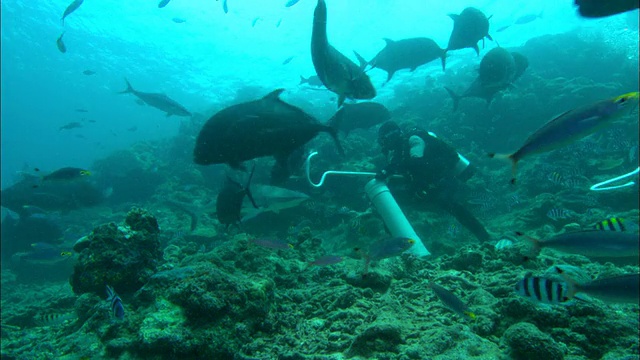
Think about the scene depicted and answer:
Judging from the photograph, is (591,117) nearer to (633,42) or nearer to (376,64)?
(376,64)

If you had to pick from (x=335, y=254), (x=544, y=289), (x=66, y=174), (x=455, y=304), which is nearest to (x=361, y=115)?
(x=335, y=254)

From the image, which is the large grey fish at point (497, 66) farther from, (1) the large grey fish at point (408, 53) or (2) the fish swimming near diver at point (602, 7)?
(2) the fish swimming near diver at point (602, 7)

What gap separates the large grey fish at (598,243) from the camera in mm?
2348

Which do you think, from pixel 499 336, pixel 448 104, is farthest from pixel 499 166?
pixel 499 336

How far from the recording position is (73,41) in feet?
136

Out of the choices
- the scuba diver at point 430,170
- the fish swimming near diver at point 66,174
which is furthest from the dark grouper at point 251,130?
the fish swimming near diver at point 66,174

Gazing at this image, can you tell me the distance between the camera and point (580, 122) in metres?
2.10

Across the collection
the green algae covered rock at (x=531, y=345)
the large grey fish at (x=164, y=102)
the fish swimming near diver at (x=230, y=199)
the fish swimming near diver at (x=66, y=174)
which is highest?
the green algae covered rock at (x=531, y=345)

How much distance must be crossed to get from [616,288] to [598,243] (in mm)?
569

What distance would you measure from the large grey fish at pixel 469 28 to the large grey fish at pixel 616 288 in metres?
7.16

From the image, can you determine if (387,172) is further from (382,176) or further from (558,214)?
(558,214)

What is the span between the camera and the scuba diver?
22.4ft

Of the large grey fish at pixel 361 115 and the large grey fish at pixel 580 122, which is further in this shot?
the large grey fish at pixel 361 115

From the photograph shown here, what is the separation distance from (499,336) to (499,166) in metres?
10.7
